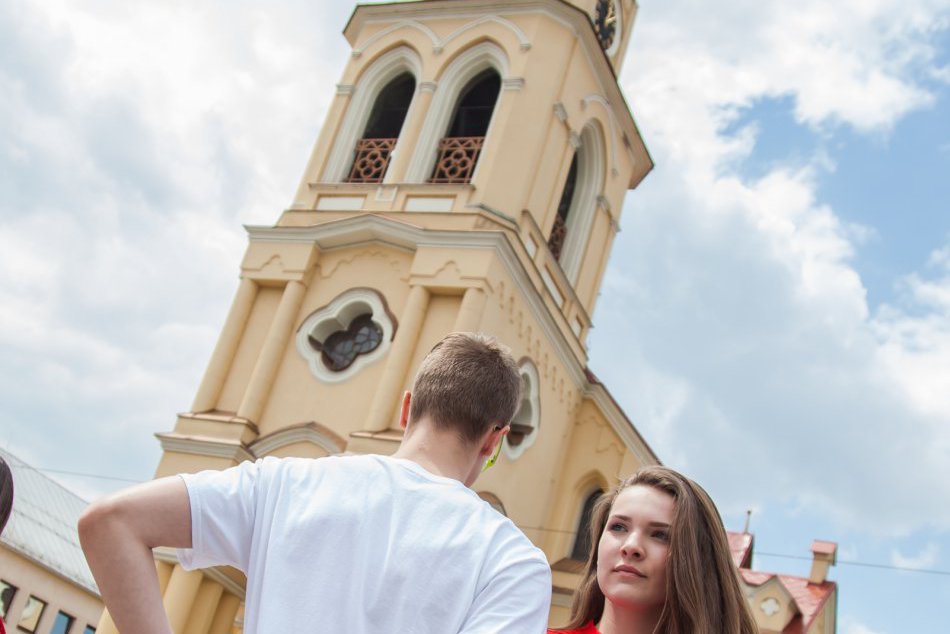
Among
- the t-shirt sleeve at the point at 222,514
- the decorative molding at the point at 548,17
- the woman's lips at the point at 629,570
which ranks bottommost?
the t-shirt sleeve at the point at 222,514

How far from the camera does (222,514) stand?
7.91 feet

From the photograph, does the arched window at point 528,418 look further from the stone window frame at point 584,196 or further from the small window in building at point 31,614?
the small window in building at point 31,614

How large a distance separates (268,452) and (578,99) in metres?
7.31

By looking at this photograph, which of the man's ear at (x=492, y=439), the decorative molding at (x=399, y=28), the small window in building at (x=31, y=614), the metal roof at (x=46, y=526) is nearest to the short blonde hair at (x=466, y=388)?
the man's ear at (x=492, y=439)

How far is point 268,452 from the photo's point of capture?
16.5m

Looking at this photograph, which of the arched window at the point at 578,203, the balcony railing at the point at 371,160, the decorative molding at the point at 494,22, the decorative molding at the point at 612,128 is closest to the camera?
the decorative molding at the point at 494,22

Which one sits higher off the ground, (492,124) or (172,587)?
(492,124)

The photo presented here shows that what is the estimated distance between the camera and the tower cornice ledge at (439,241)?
16828 millimetres

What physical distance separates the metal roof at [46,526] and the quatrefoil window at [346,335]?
16.5 meters

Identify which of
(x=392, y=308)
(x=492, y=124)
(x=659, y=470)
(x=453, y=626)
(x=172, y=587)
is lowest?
(x=453, y=626)

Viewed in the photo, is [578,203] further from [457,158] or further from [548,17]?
[548,17]

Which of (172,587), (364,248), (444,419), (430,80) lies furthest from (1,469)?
(430,80)

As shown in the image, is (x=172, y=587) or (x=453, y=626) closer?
(x=453, y=626)

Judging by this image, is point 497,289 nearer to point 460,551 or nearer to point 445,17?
point 445,17
